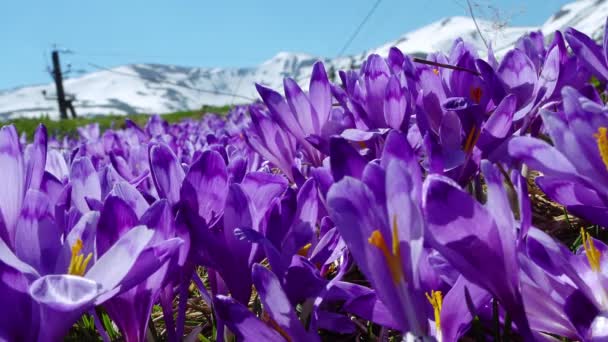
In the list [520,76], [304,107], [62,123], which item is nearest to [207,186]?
[304,107]

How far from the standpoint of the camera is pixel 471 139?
1041 mm

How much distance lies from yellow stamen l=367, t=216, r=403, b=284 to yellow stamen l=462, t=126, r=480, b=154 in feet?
1.51

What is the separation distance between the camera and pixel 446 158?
3.23 ft

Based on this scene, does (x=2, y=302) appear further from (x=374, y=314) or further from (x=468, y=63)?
(x=468, y=63)

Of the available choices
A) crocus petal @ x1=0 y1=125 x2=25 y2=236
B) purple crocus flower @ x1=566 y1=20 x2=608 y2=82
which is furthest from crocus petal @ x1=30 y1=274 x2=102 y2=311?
purple crocus flower @ x1=566 y1=20 x2=608 y2=82

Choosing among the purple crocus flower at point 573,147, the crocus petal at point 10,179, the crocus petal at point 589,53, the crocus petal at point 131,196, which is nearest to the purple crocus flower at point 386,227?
the purple crocus flower at point 573,147

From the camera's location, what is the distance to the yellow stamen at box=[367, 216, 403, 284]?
61 cm

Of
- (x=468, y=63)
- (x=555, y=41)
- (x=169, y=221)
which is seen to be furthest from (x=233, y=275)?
(x=555, y=41)

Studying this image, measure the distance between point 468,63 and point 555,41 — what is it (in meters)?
0.21

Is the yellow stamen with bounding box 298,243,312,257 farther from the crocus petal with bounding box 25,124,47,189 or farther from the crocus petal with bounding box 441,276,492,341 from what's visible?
the crocus petal with bounding box 25,124,47,189

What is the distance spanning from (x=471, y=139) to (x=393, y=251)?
48 cm

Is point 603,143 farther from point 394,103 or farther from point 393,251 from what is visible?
point 394,103

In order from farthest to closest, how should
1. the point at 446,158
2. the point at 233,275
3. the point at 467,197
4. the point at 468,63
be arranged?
1. the point at 468,63
2. the point at 446,158
3. the point at 233,275
4. the point at 467,197

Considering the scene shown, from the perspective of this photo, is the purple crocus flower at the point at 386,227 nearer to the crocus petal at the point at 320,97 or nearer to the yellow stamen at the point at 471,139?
the yellow stamen at the point at 471,139
